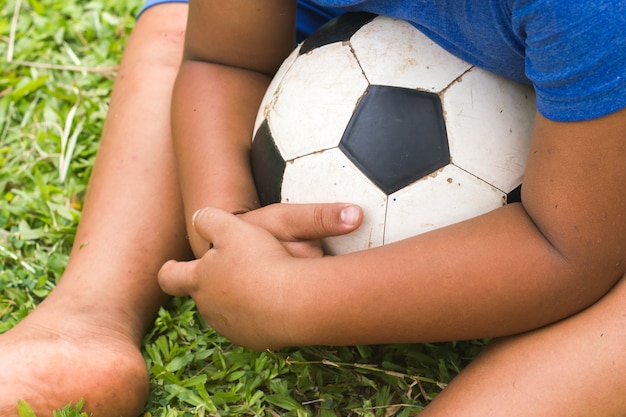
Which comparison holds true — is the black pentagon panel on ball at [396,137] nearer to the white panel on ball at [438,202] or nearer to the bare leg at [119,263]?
the white panel on ball at [438,202]

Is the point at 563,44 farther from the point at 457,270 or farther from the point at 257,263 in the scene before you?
the point at 257,263

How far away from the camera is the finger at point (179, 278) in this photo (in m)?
1.54

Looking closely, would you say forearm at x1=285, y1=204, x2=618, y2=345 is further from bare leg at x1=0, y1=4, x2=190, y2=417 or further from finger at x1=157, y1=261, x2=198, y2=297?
bare leg at x1=0, y1=4, x2=190, y2=417

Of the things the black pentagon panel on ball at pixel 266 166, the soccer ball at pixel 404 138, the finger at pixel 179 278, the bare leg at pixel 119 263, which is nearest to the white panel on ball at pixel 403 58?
the soccer ball at pixel 404 138

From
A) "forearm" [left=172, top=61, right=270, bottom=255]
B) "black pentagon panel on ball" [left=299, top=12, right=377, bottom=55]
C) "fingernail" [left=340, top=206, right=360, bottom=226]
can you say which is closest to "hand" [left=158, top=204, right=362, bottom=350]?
"fingernail" [left=340, top=206, right=360, bottom=226]

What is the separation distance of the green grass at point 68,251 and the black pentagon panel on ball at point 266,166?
0.33 metres

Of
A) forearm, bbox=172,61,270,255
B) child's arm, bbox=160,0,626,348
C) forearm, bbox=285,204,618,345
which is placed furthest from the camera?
forearm, bbox=172,61,270,255

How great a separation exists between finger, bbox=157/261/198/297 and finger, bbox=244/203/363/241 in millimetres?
158

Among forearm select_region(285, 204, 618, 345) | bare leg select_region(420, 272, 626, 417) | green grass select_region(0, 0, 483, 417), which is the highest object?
forearm select_region(285, 204, 618, 345)

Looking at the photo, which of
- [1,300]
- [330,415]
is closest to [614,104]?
[330,415]

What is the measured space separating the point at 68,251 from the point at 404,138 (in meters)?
1.02

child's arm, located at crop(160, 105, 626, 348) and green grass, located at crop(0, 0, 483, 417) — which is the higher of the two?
child's arm, located at crop(160, 105, 626, 348)

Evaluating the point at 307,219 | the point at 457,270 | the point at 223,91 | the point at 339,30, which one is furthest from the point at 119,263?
the point at 457,270

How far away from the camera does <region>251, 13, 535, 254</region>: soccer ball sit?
136 centimetres
